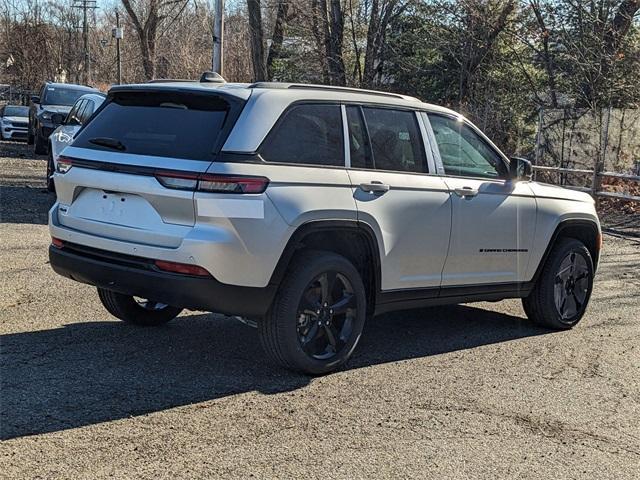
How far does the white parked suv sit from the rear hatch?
0.4 inches

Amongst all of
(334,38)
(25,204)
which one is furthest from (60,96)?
(25,204)

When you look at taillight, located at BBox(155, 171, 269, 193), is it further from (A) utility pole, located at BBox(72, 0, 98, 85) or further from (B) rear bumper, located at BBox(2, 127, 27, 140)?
(A) utility pole, located at BBox(72, 0, 98, 85)

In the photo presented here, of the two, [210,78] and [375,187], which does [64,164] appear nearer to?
[210,78]

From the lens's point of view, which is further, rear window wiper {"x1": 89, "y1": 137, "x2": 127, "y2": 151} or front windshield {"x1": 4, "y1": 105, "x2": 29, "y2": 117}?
front windshield {"x1": 4, "y1": 105, "x2": 29, "y2": 117}

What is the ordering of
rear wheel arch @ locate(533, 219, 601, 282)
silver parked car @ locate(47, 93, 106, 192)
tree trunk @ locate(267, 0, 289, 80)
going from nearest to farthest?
1. rear wheel arch @ locate(533, 219, 601, 282)
2. silver parked car @ locate(47, 93, 106, 192)
3. tree trunk @ locate(267, 0, 289, 80)

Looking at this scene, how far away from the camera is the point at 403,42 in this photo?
21688 millimetres

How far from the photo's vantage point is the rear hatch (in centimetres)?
502

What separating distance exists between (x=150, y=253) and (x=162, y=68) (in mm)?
42299

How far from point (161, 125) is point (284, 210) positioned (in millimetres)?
1021

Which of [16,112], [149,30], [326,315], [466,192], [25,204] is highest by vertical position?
[149,30]

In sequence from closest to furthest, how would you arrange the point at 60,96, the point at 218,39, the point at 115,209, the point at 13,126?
the point at 115,209 < the point at 218,39 < the point at 60,96 < the point at 13,126

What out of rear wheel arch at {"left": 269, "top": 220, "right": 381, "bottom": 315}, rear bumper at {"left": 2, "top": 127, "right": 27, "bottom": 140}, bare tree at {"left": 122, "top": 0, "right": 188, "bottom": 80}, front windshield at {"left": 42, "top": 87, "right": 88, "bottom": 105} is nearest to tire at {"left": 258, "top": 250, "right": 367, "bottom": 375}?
rear wheel arch at {"left": 269, "top": 220, "right": 381, "bottom": 315}

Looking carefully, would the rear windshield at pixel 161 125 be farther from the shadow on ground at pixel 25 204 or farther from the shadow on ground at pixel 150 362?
the shadow on ground at pixel 25 204

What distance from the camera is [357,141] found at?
5.86m
